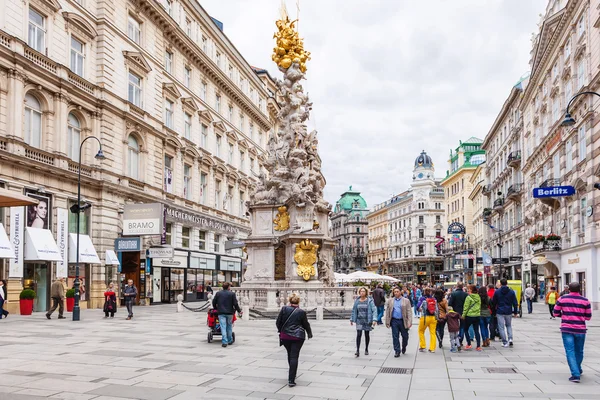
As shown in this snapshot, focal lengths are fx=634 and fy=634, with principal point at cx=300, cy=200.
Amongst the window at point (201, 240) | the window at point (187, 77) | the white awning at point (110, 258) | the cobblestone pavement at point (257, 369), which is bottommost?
the cobblestone pavement at point (257, 369)

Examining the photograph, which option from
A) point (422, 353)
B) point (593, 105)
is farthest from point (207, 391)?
point (593, 105)

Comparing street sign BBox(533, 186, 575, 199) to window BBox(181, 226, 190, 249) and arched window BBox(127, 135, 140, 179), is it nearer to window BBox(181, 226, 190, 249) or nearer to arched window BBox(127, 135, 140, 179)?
arched window BBox(127, 135, 140, 179)

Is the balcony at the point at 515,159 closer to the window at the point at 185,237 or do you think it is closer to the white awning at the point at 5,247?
the window at the point at 185,237

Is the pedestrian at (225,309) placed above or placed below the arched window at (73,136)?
below

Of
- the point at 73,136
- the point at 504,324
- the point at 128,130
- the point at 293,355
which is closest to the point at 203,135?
the point at 128,130

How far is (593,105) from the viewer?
32.9 metres

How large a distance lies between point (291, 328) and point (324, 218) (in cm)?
1833

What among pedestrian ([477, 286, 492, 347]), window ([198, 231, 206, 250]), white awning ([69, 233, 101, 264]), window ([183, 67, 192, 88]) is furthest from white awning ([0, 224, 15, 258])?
window ([183, 67, 192, 88])

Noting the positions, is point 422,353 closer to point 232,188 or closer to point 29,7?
point 29,7

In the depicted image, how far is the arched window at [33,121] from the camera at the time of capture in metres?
28.4

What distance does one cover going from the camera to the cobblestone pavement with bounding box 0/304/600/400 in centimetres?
970

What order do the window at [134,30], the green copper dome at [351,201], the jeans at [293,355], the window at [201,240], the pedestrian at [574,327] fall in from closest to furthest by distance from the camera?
the jeans at [293,355] → the pedestrian at [574,327] → the window at [134,30] → the window at [201,240] → the green copper dome at [351,201]

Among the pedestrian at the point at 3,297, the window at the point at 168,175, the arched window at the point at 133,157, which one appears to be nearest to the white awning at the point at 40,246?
the pedestrian at the point at 3,297

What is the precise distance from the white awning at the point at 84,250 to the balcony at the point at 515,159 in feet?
137
